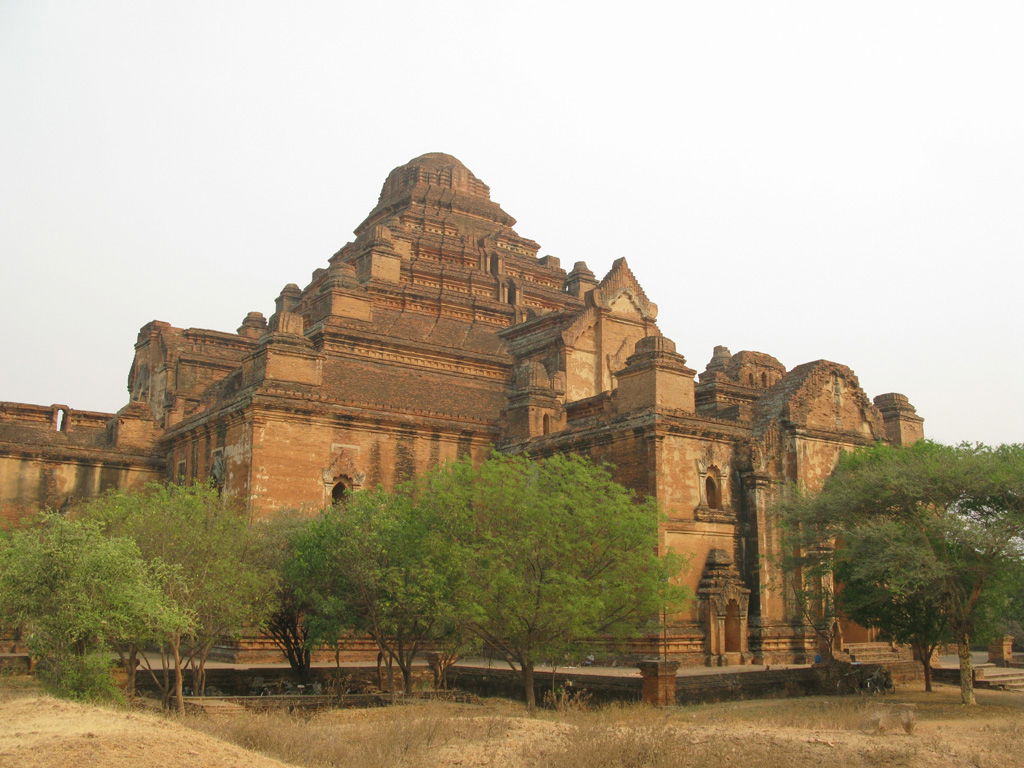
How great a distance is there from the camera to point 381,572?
2272cm

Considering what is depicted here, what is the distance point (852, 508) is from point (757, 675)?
4.63 m

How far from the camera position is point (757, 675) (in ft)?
82.6

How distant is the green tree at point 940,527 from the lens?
77.4 feet

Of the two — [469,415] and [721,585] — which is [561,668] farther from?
[469,415]

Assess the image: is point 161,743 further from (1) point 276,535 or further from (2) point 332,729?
(1) point 276,535

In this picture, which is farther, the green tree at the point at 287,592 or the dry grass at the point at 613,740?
the green tree at the point at 287,592

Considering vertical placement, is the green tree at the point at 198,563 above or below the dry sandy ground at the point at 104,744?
above

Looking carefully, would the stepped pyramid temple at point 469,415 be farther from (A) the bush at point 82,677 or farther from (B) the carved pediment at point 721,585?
(A) the bush at point 82,677

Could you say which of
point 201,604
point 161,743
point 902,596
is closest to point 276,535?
point 201,604

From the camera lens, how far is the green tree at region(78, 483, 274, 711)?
2153 cm

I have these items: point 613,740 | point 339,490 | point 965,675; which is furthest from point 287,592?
point 965,675

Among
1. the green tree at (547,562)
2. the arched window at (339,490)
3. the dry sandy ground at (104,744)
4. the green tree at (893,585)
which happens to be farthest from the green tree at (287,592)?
the green tree at (893,585)

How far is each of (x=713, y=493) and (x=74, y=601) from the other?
17.8 m

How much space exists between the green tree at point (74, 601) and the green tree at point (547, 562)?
6424 millimetres
